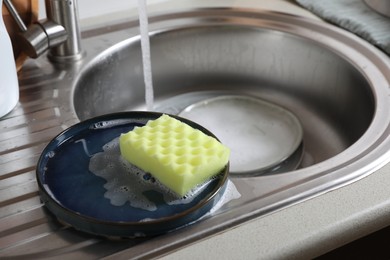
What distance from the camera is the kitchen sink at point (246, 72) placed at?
1.11 meters

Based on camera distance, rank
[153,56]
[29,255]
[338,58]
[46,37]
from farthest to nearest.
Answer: [153,56], [338,58], [46,37], [29,255]

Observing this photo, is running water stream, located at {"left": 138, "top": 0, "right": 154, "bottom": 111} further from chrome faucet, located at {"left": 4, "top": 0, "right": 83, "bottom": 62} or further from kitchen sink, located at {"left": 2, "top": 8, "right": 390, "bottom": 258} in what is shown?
chrome faucet, located at {"left": 4, "top": 0, "right": 83, "bottom": 62}

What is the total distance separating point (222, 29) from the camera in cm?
132

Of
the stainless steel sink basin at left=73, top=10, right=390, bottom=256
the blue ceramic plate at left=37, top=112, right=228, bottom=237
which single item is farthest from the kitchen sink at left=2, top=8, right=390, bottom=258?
the blue ceramic plate at left=37, top=112, right=228, bottom=237

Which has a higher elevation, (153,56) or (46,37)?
(46,37)

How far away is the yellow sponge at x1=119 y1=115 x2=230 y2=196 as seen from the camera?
74cm

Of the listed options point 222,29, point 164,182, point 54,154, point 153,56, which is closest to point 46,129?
point 54,154

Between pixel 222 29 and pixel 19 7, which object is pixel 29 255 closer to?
pixel 19 7

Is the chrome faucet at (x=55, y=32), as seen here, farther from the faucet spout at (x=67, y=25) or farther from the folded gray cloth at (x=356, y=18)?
the folded gray cloth at (x=356, y=18)

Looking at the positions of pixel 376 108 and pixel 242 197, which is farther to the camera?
pixel 376 108

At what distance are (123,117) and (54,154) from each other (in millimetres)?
134

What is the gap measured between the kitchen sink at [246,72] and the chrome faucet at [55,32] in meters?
0.04

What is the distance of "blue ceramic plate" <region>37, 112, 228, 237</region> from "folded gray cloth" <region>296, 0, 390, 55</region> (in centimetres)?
50

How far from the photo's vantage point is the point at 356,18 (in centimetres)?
124
